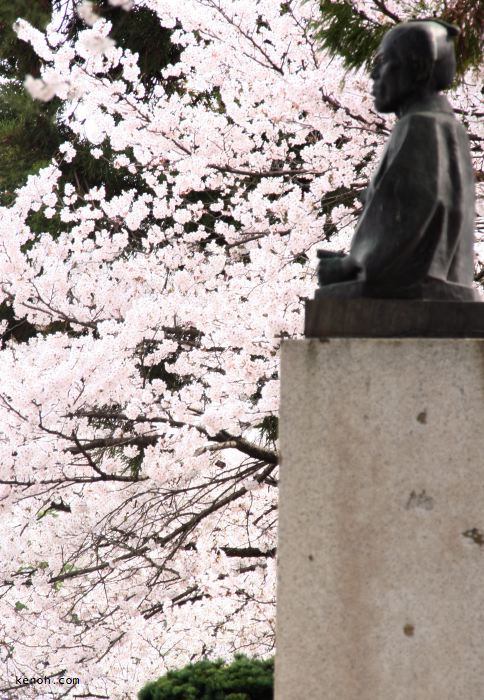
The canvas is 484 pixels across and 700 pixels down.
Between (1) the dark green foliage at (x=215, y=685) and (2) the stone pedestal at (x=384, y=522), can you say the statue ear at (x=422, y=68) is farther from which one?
(1) the dark green foliage at (x=215, y=685)

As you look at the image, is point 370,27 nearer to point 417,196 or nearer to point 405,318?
point 417,196

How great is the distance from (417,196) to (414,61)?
452 mm

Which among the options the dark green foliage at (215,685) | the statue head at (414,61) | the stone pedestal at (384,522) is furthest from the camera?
the dark green foliage at (215,685)

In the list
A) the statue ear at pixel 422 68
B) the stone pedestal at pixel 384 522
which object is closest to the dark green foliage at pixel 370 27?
the statue ear at pixel 422 68

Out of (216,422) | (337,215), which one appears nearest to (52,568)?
(216,422)

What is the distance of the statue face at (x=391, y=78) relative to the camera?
2693mm

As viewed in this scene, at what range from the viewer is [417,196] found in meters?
2.58

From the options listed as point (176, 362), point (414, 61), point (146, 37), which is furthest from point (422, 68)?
point (146, 37)

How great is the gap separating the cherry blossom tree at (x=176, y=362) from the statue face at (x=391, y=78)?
206 cm

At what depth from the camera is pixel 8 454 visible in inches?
206

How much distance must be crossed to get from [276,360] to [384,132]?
5.36ft

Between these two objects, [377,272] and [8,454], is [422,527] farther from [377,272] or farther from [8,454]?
[8,454]

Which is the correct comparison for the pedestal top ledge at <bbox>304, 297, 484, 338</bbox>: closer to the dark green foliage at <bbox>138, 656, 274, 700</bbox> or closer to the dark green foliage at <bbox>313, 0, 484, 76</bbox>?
the dark green foliage at <bbox>313, 0, 484, 76</bbox>

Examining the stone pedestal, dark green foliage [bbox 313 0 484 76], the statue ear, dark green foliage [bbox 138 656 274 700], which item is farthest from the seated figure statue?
dark green foliage [bbox 138 656 274 700]
